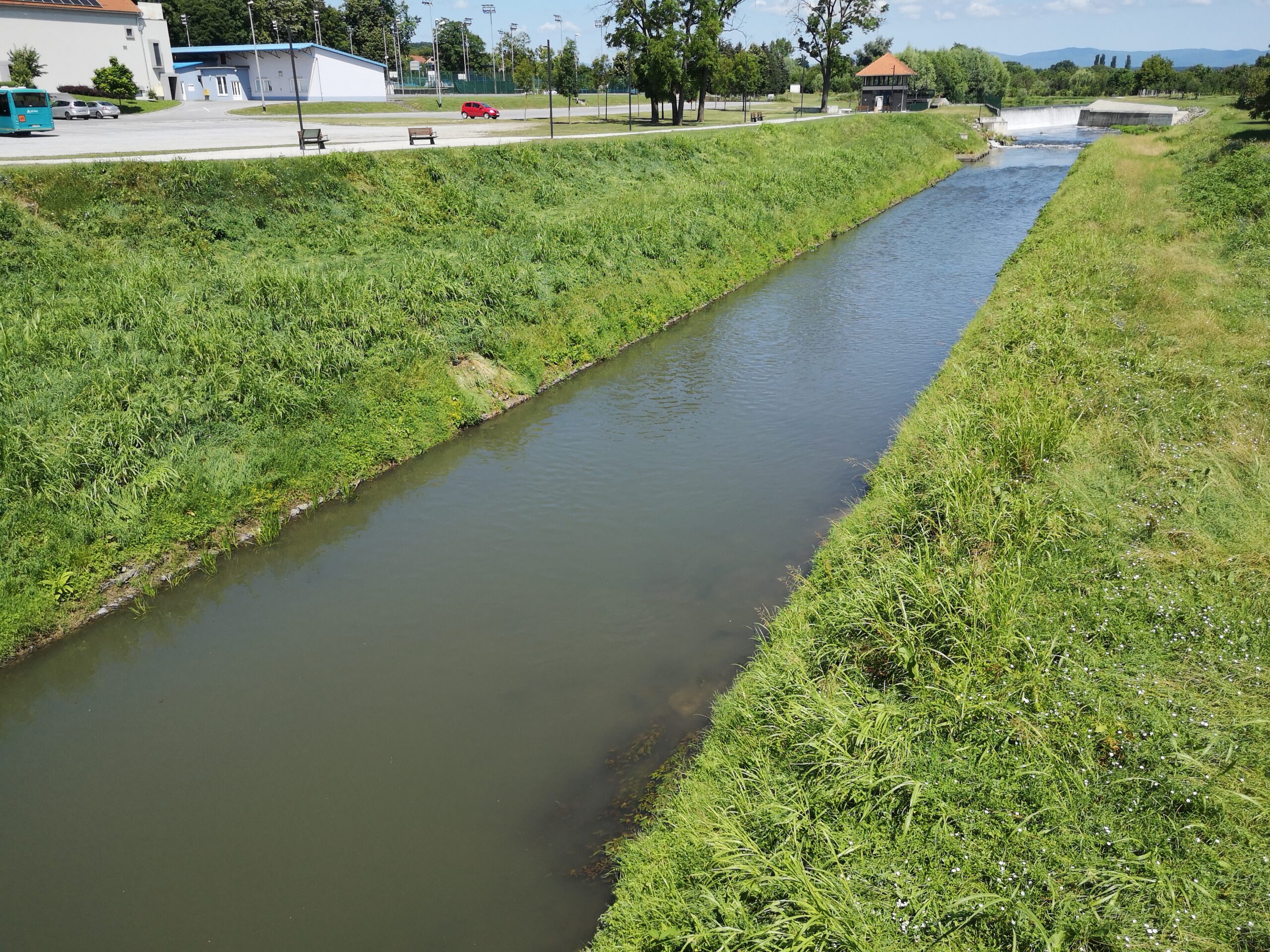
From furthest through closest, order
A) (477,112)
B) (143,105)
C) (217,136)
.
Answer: (143,105)
(477,112)
(217,136)

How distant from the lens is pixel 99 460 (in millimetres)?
11117

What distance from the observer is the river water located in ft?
21.2

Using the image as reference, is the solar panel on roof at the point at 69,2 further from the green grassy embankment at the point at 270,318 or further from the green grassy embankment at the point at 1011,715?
the green grassy embankment at the point at 1011,715

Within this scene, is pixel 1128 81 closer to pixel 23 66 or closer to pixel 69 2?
pixel 69 2

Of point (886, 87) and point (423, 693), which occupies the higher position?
point (886, 87)

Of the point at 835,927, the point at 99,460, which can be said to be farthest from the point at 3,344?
the point at 835,927

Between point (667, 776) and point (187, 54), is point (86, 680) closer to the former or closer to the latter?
point (667, 776)

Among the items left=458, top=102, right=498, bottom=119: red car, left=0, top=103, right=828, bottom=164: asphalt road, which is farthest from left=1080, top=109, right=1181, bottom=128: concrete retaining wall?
left=458, top=102, right=498, bottom=119: red car

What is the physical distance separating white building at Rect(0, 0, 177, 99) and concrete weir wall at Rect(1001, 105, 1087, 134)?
80.7 meters

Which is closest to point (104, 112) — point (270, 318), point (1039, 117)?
point (270, 318)

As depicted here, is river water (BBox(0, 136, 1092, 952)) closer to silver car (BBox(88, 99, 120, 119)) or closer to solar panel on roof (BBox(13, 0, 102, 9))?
silver car (BBox(88, 99, 120, 119))

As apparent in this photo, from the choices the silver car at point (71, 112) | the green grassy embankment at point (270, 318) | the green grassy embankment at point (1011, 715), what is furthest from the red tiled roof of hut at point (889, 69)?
the green grassy embankment at point (1011, 715)

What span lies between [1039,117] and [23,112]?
319 ft

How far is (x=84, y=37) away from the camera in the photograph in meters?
60.5
